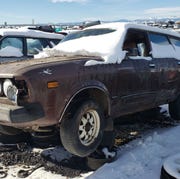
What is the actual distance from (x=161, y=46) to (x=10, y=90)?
3.09 m

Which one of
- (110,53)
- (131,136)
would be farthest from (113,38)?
(131,136)

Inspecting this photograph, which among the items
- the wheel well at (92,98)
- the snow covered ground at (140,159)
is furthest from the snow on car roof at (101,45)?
the snow covered ground at (140,159)

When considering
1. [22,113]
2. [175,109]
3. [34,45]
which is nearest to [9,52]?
[34,45]

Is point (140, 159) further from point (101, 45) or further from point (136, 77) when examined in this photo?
point (101, 45)

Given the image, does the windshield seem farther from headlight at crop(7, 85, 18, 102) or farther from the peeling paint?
headlight at crop(7, 85, 18, 102)

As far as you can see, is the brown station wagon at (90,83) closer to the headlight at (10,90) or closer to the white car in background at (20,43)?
the headlight at (10,90)

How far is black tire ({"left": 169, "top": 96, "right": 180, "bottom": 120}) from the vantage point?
6727 millimetres

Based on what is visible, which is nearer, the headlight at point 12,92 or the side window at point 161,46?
the headlight at point 12,92

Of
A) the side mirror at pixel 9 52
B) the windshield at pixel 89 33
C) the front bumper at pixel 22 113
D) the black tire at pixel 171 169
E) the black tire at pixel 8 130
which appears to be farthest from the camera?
the side mirror at pixel 9 52

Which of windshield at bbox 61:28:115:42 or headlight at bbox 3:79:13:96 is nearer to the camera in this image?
headlight at bbox 3:79:13:96

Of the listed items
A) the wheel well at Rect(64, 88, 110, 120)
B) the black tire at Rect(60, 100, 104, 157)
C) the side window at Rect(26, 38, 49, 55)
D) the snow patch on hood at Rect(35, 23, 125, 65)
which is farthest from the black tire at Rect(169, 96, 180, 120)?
the side window at Rect(26, 38, 49, 55)

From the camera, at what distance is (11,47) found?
29.0ft

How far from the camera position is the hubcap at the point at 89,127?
14.7 feet

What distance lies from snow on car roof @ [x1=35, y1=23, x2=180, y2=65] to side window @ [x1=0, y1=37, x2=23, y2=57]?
3.08m
